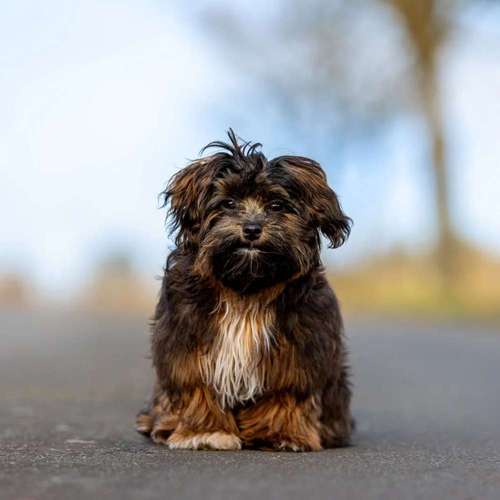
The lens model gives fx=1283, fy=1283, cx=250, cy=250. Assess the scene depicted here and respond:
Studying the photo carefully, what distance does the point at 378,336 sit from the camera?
19.8m

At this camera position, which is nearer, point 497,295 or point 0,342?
point 0,342

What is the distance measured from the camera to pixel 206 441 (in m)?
7.04

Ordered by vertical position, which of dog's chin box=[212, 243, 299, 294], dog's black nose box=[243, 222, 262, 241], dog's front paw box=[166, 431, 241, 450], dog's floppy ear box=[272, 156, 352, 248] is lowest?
dog's front paw box=[166, 431, 241, 450]

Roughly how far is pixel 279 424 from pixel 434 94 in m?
24.3

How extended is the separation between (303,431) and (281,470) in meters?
1.35

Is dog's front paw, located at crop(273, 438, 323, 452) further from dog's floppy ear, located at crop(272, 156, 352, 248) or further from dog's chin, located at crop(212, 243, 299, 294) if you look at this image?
dog's floppy ear, located at crop(272, 156, 352, 248)

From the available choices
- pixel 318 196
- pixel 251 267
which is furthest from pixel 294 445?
pixel 318 196

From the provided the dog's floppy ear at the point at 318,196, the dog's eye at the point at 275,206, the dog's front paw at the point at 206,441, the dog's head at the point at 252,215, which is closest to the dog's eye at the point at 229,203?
the dog's head at the point at 252,215

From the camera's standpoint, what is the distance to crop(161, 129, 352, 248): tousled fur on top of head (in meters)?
7.04

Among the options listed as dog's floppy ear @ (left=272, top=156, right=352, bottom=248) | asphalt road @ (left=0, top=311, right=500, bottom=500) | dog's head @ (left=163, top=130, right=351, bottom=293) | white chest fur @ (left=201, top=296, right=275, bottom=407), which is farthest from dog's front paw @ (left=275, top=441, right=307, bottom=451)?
dog's floppy ear @ (left=272, top=156, right=352, bottom=248)

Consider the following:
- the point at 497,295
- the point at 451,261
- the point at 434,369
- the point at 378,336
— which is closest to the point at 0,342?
the point at 378,336

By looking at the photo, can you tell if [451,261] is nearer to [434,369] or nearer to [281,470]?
[434,369]

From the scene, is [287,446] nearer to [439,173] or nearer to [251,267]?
[251,267]

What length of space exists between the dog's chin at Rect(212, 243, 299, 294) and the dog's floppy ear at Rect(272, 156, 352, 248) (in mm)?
425
